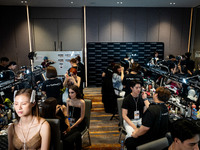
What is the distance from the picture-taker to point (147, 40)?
8.05 m

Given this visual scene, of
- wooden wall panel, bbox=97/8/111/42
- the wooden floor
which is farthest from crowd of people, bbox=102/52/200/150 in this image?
wooden wall panel, bbox=97/8/111/42

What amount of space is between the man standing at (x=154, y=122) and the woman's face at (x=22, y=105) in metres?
1.46

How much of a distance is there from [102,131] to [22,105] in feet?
8.36

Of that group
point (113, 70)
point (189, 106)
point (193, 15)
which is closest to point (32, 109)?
point (189, 106)

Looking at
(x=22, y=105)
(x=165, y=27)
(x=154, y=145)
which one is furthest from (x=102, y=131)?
(x=165, y=27)

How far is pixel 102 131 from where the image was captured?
385cm

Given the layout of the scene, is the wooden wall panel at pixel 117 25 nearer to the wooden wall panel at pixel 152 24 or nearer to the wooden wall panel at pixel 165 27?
the wooden wall panel at pixel 152 24

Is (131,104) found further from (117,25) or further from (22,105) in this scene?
(117,25)

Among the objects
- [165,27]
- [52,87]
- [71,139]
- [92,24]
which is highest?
[92,24]

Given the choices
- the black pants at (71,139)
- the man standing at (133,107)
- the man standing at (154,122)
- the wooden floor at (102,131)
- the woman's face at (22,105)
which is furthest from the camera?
the wooden floor at (102,131)

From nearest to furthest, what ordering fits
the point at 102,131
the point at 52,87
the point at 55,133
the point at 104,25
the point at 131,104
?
the point at 55,133 < the point at 131,104 < the point at 52,87 < the point at 102,131 < the point at 104,25

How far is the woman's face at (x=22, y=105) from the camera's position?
1.67 metres

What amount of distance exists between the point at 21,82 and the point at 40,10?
5.24 meters

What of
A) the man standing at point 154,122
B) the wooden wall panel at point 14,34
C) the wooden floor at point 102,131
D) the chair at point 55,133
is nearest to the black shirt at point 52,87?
the wooden floor at point 102,131
